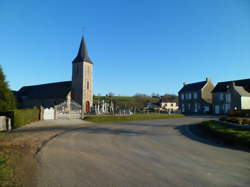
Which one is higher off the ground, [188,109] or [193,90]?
[193,90]

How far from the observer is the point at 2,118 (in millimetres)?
15648

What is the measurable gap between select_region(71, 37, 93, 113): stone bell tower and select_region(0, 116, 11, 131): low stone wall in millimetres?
22837

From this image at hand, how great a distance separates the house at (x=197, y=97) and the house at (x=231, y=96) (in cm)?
294

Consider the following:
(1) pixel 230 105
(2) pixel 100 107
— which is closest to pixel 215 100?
(1) pixel 230 105

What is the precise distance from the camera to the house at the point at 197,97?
4831 cm

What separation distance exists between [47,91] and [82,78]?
11404 mm

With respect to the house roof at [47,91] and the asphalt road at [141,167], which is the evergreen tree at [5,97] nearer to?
the asphalt road at [141,167]

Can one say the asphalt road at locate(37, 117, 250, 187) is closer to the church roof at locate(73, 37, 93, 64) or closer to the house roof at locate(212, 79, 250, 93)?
the church roof at locate(73, 37, 93, 64)

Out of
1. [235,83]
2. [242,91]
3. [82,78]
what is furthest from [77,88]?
[235,83]

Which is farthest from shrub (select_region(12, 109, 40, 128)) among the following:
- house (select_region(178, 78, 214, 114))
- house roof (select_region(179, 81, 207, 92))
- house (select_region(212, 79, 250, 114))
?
house roof (select_region(179, 81, 207, 92))

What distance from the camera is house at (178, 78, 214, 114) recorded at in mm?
48312

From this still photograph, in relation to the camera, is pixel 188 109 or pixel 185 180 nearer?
pixel 185 180

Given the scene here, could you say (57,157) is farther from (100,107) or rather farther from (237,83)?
(237,83)

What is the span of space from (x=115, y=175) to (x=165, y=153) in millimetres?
3344
